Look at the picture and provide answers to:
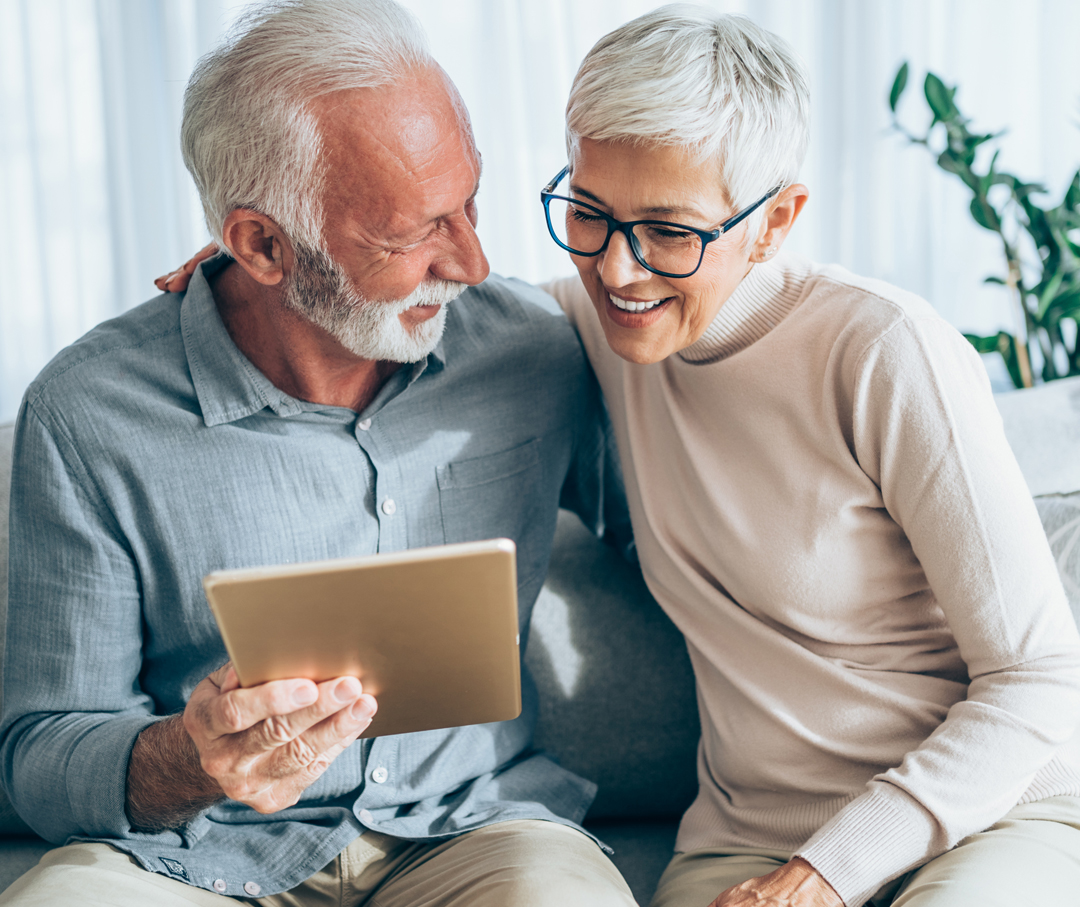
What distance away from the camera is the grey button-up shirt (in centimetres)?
108

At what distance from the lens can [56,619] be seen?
108 cm

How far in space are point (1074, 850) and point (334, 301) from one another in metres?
1.06

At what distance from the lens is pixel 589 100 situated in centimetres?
96

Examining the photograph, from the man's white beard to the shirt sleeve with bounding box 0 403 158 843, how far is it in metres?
0.34

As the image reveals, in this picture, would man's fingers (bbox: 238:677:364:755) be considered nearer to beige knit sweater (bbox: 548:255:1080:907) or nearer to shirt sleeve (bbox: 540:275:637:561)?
beige knit sweater (bbox: 548:255:1080:907)

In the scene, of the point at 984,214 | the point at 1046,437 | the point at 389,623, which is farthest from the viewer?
the point at 984,214

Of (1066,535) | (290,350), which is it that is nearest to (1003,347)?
(1066,535)

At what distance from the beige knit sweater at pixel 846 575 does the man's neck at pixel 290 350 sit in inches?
15.1

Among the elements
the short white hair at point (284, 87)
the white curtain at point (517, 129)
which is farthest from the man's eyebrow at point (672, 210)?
the white curtain at point (517, 129)

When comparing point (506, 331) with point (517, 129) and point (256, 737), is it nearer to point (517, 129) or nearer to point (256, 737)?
point (256, 737)

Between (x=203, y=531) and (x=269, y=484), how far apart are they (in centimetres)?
10

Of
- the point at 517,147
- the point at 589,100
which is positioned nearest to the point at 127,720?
the point at 589,100

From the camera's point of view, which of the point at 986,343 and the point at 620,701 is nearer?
the point at 620,701

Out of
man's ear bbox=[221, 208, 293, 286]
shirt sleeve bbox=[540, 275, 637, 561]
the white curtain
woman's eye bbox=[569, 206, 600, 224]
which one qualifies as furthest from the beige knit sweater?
the white curtain
